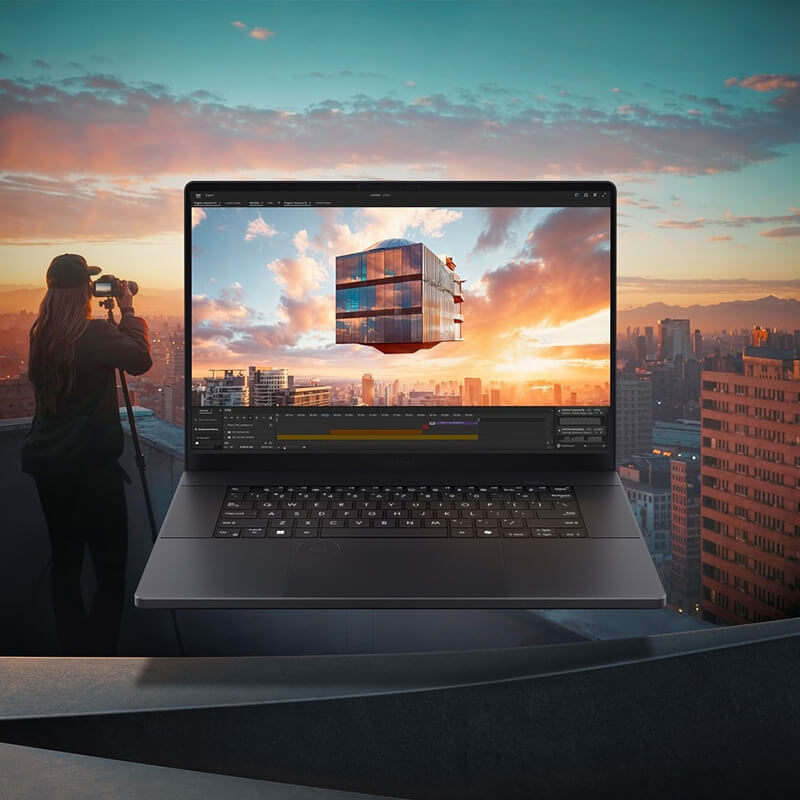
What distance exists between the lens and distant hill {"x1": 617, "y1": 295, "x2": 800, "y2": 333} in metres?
1.66

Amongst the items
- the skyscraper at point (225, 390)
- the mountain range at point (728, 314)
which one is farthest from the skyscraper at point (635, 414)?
the skyscraper at point (225, 390)

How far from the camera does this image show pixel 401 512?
1.09 metres

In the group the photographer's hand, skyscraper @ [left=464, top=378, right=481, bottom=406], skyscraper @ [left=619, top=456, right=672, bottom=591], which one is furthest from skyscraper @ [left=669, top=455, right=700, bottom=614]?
the photographer's hand

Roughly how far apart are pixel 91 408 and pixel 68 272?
0.29m

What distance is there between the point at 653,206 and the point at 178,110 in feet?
3.49

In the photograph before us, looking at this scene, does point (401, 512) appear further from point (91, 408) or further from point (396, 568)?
point (91, 408)

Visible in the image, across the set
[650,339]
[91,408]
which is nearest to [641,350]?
[650,339]

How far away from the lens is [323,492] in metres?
1.12

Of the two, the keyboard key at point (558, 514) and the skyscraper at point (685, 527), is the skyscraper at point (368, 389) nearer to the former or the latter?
the keyboard key at point (558, 514)

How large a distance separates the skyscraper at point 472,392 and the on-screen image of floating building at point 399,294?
0.07m

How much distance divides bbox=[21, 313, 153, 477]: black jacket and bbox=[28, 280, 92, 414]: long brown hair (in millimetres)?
16

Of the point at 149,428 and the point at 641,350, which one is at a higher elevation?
the point at 641,350

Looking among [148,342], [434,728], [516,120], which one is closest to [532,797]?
[434,728]

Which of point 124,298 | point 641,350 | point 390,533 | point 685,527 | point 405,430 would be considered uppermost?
point 124,298
